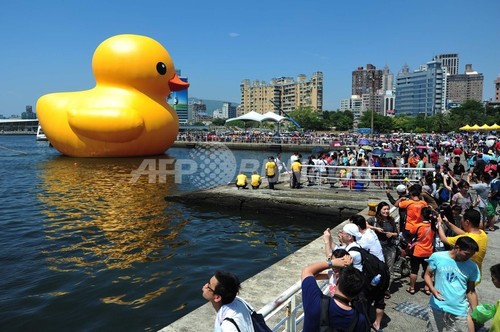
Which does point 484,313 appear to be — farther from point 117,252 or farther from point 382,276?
point 117,252

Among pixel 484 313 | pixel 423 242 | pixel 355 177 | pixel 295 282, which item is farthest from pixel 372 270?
pixel 355 177

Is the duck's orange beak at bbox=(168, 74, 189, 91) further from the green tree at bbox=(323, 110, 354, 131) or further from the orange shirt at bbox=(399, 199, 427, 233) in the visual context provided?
the green tree at bbox=(323, 110, 354, 131)

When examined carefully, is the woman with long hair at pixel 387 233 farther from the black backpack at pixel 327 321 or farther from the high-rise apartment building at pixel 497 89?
the high-rise apartment building at pixel 497 89

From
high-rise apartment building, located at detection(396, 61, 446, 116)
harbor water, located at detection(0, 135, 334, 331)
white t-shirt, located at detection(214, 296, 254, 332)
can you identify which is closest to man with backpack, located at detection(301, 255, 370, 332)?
white t-shirt, located at detection(214, 296, 254, 332)

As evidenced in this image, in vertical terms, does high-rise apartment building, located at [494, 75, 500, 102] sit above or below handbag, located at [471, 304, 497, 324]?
above

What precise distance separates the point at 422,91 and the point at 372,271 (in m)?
177

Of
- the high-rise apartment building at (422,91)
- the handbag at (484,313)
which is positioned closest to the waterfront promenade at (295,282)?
the handbag at (484,313)

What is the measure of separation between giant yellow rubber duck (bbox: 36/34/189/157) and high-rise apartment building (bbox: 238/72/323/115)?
4887 inches

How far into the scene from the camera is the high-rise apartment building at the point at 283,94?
493 feet

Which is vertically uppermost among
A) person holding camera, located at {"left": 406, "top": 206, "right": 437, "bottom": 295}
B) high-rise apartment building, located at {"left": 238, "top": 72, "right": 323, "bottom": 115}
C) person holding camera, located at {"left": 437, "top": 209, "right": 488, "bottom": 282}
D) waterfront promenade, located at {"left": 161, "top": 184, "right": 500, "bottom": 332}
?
high-rise apartment building, located at {"left": 238, "top": 72, "right": 323, "bottom": 115}

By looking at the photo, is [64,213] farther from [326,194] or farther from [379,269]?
[379,269]

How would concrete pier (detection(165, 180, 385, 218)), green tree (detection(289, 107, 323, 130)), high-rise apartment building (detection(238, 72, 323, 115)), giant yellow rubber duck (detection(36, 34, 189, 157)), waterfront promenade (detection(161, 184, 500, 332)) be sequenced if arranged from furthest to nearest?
high-rise apartment building (detection(238, 72, 323, 115)) < green tree (detection(289, 107, 323, 130)) < giant yellow rubber duck (detection(36, 34, 189, 157)) < concrete pier (detection(165, 180, 385, 218)) < waterfront promenade (detection(161, 184, 500, 332))

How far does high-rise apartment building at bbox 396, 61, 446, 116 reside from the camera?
519 feet

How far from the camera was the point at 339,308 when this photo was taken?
2.49 meters
